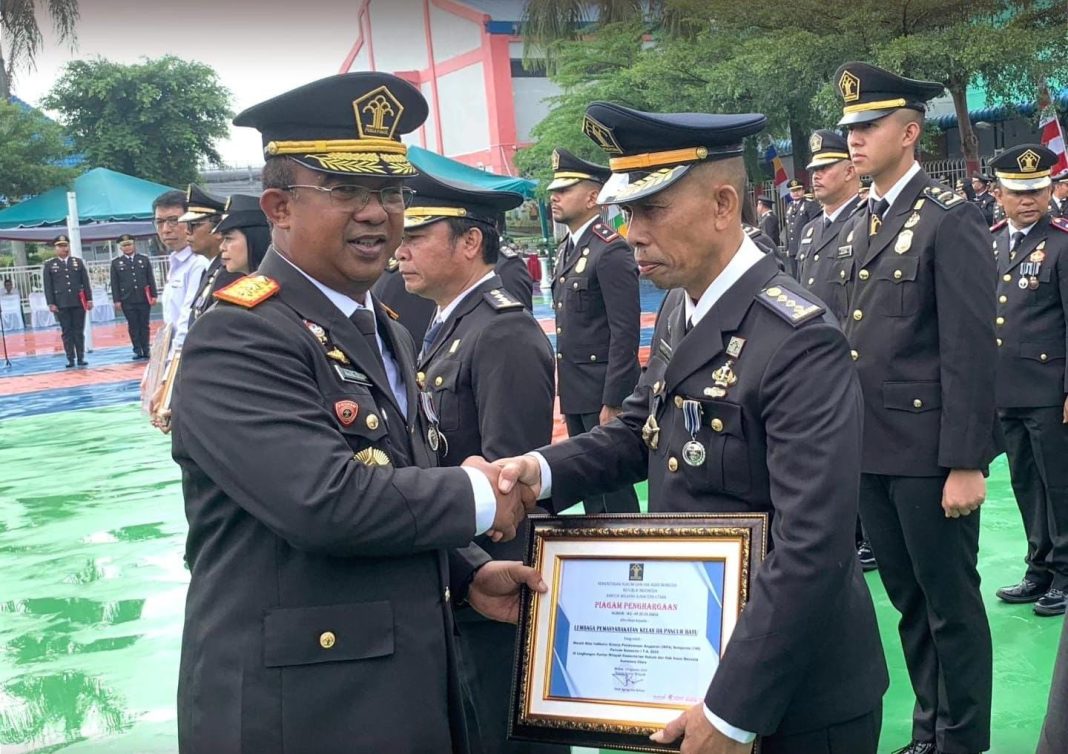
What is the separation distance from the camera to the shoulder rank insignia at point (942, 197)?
3.24 m

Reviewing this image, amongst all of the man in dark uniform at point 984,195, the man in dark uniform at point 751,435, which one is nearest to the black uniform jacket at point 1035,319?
the man in dark uniform at point 751,435

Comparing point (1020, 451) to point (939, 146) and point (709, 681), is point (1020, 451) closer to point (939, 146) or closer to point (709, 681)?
point (709, 681)

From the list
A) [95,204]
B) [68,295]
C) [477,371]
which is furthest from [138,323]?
[477,371]

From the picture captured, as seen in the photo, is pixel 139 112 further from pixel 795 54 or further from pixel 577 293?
pixel 577 293

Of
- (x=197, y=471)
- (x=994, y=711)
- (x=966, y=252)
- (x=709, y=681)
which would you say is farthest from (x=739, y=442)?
(x=994, y=711)

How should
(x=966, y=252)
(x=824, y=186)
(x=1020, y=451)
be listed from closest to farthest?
1. (x=966, y=252)
2. (x=1020, y=451)
3. (x=824, y=186)

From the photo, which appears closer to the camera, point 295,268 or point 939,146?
point 295,268

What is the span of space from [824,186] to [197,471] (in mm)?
5488

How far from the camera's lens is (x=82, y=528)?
22.8ft

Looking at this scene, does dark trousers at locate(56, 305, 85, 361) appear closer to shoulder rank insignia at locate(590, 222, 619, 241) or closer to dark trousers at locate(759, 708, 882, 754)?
shoulder rank insignia at locate(590, 222, 619, 241)

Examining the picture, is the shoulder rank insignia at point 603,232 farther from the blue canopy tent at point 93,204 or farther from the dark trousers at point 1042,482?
the blue canopy tent at point 93,204

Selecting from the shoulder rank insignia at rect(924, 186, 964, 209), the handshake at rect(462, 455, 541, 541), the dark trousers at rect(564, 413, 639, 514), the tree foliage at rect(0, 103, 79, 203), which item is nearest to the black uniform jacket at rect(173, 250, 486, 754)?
the handshake at rect(462, 455, 541, 541)

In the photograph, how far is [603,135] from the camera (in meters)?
2.13

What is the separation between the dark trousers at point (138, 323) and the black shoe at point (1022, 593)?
15.4 metres
